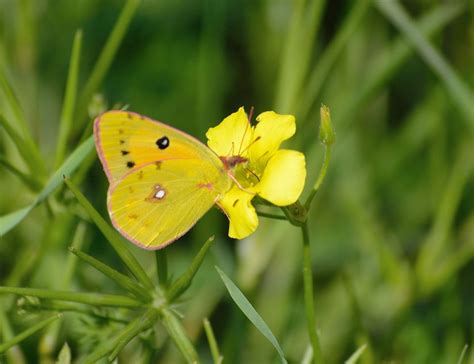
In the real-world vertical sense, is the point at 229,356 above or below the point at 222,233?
below

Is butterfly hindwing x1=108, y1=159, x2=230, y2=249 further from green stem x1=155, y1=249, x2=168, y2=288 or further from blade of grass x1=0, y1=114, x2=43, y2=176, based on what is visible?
blade of grass x1=0, y1=114, x2=43, y2=176

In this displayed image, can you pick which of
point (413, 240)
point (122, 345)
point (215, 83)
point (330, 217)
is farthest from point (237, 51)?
point (122, 345)

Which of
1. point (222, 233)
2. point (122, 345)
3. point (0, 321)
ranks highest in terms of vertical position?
point (222, 233)

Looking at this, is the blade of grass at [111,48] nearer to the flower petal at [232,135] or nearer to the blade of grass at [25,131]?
the blade of grass at [25,131]

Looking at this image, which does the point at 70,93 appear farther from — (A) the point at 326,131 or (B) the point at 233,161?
(A) the point at 326,131

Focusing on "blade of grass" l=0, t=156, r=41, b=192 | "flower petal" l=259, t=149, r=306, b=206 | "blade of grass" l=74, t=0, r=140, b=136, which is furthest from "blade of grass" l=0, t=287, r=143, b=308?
"blade of grass" l=74, t=0, r=140, b=136

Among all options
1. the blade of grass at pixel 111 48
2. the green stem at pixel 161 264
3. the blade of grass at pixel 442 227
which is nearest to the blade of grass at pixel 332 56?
the blade of grass at pixel 442 227

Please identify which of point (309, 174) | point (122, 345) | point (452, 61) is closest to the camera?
point (122, 345)

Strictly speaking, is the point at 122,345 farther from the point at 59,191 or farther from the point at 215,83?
the point at 215,83
